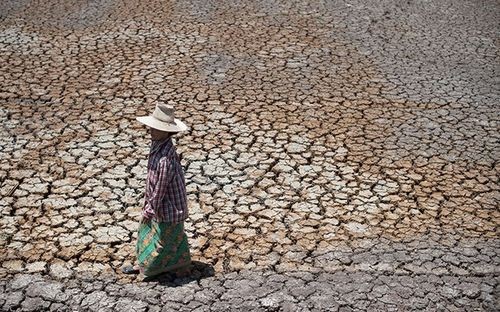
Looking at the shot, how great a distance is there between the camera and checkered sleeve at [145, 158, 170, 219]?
4.88 m

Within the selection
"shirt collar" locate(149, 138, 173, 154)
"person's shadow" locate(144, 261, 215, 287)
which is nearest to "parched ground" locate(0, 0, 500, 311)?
"person's shadow" locate(144, 261, 215, 287)

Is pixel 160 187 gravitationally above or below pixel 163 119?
below

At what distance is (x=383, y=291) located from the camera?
5125 mm

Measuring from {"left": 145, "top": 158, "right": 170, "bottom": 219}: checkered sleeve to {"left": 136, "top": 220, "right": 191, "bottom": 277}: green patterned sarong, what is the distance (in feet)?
0.48

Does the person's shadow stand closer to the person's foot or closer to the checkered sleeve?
the person's foot

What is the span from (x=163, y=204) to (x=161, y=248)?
1.21 ft

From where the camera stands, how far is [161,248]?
16.5 feet

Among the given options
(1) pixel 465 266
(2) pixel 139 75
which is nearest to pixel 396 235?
(1) pixel 465 266

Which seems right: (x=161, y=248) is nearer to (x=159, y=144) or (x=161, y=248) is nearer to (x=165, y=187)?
(x=165, y=187)

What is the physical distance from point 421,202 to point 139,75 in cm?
467

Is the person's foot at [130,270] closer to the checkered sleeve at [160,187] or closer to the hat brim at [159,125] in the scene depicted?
the checkered sleeve at [160,187]

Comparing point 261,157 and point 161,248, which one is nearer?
point 161,248

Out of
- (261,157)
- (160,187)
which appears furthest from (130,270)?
(261,157)

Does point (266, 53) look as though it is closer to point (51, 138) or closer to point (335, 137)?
point (335, 137)
